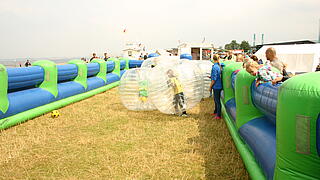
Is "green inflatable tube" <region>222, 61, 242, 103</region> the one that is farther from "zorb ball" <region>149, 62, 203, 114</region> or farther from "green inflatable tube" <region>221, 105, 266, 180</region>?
"green inflatable tube" <region>221, 105, 266, 180</region>

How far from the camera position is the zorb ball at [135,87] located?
614 cm

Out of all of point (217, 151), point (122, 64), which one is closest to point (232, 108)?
point (217, 151)

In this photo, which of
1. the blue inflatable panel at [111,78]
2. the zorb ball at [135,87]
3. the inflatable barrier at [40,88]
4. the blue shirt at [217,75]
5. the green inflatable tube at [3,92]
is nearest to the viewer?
the green inflatable tube at [3,92]

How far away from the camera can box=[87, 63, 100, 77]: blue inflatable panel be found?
9703 mm

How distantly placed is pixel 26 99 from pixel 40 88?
0.86 metres

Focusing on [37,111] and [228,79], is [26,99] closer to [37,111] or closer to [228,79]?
[37,111]

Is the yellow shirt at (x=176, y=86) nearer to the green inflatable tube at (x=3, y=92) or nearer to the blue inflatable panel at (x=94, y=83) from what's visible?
the green inflatable tube at (x=3, y=92)

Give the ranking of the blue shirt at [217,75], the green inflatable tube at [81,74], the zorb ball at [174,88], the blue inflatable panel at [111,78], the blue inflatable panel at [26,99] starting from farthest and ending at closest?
the blue inflatable panel at [111,78] → the green inflatable tube at [81,74] → the blue shirt at [217,75] → the zorb ball at [174,88] → the blue inflatable panel at [26,99]

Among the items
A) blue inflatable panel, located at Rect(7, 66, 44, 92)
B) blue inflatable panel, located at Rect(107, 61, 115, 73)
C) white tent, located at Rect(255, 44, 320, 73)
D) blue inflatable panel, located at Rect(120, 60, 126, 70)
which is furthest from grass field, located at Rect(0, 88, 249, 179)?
white tent, located at Rect(255, 44, 320, 73)

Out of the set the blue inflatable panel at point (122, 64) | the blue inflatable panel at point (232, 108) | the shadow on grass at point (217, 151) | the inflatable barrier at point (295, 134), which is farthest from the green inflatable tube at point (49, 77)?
the blue inflatable panel at point (122, 64)

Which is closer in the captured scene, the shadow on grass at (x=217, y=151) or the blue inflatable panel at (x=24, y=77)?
the shadow on grass at (x=217, y=151)

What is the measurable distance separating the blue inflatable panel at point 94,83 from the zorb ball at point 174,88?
4.14m

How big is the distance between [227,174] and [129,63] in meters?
12.2

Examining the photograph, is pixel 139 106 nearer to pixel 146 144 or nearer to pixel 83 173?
pixel 146 144
